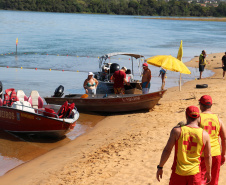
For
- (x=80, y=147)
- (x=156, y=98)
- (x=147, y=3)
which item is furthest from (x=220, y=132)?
(x=147, y=3)

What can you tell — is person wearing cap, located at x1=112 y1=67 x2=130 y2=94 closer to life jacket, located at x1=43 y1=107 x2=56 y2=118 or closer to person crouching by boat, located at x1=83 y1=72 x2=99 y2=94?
person crouching by boat, located at x1=83 y1=72 x2=99 y2=94

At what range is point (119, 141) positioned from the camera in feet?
32.6

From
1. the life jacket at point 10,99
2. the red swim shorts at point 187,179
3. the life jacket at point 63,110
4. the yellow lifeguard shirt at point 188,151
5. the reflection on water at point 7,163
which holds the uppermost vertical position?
the yellow lifeguard shirt at point 188,151

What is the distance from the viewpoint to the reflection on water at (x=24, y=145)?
31.5 ft

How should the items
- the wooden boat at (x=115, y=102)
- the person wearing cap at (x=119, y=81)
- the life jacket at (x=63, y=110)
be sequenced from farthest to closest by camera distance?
the person wearing cap at (x=119, y=81), the wooden boat at (x=115, y=102), the life jacket at (x=63, y=110)

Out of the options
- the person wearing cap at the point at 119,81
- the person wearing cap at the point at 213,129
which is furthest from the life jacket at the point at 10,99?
the person wearing cap at the point at 213,129

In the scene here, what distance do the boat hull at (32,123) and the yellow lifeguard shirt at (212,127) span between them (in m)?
6.21

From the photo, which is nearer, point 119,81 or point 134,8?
point 119,81

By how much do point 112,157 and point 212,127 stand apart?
3.69 metres

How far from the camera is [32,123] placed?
11.2m

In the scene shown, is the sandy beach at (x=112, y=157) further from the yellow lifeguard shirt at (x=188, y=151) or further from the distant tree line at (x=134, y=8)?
the distant tree line at (x=134, y=8)

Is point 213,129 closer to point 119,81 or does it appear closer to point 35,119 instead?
point 35,119

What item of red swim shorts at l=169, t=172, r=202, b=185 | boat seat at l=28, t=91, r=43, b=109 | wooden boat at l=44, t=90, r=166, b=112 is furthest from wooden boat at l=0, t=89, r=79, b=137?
red swim shorts at l=169, t=172, r=202, b=185

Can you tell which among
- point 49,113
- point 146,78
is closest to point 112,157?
point 49,113
